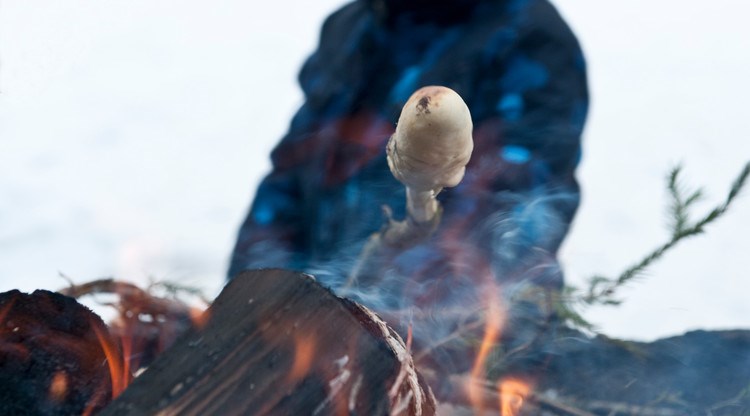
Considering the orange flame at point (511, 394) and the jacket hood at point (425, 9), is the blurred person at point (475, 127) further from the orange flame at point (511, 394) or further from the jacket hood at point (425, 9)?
the orange flame at point (511, 394)

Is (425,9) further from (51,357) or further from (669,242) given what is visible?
(51,357)

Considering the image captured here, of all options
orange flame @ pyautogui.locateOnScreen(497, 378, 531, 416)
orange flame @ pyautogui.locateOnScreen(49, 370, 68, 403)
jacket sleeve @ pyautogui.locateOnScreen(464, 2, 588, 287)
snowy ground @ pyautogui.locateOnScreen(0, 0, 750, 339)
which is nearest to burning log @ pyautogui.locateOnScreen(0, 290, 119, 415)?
orange flame @ pyautogui.locateOnScreen(49, 370, 68, 403)

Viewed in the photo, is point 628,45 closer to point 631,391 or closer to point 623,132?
point 623,132

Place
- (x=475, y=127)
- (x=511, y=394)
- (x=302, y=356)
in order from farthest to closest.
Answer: (x=475, y=127) → (x=511, y=394) → (x=302, y=356)

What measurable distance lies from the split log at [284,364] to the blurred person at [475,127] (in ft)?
2.53

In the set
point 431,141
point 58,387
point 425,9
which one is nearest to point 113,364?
point 58,387

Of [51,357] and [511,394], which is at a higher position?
[51,357]

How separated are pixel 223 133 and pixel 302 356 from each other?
325 cm

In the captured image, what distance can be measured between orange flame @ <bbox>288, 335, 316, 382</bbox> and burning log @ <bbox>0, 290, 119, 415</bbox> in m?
0.29

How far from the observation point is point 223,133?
12.8ft

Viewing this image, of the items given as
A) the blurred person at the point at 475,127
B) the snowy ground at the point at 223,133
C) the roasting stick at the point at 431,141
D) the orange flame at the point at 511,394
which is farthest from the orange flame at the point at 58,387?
the snowy ground at the point at 223,133

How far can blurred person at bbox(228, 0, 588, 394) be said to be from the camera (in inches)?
68.0

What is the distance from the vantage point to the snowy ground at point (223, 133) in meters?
2.90

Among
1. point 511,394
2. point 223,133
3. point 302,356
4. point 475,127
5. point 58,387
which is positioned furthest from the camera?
point 223,133
